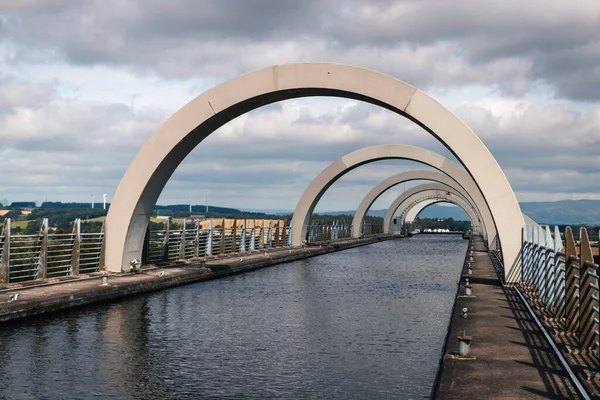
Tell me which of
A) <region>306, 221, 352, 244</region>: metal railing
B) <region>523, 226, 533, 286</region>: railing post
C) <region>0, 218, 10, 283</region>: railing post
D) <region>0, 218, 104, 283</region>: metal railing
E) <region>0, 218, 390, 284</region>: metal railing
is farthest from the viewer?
<region>306, 221, 352, 244</region>: metal railing

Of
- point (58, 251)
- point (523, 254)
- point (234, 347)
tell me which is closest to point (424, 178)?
point (523, 254)

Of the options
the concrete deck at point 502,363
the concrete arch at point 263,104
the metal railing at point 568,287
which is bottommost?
the concrete deck at point 502,363

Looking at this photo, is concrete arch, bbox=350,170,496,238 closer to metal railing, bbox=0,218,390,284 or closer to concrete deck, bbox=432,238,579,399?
metal railing, bbox=0,218,390,284

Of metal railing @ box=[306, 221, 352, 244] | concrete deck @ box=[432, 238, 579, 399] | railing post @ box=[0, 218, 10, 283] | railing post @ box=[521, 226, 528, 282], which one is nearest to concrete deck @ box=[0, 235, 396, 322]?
railing post @ box=[0, 218, 10, 283]

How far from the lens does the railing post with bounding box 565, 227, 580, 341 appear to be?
967 centimetres

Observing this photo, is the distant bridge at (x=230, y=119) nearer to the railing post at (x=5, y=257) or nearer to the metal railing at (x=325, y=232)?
the railing post at (x=5, y=257)

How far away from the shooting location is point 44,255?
16.8m

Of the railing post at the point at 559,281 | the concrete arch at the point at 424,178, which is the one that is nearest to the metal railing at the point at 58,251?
the railing post at the point at 559,281

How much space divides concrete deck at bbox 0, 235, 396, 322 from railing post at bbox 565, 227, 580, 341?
9.15 m

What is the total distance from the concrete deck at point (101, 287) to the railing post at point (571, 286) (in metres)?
9.15

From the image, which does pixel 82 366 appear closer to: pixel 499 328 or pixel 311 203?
pixel 499 328

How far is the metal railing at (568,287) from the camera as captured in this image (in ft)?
27.1

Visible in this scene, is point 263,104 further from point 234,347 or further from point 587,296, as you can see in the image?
point 587,296

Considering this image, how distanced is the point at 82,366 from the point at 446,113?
38.6 feet
